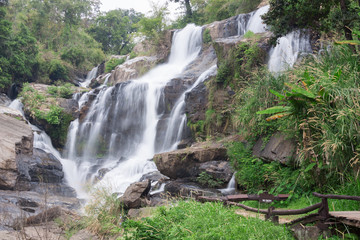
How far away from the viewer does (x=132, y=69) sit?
90.1ft

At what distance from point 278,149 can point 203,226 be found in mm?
4095

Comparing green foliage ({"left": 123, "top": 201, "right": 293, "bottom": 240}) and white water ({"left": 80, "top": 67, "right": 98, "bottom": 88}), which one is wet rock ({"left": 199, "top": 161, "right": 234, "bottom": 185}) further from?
white water ({"left": 80, "top": 67, "right": 98, "bottom": 88})

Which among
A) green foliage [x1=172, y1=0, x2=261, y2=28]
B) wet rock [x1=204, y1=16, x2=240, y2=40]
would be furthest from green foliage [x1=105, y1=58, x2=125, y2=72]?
wet rock [x1=204, y1=16, x2=240, y2=40]

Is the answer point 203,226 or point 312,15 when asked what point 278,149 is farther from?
point 203,226

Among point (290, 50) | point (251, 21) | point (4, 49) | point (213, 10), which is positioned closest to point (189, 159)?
point (290, 50)

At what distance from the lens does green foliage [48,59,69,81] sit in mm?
28141

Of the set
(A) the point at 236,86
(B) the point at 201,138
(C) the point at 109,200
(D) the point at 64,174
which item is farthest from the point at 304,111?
(D) the point at 64,174

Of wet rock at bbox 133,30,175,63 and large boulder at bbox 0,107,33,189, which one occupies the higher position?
wet rock at bbox 133,30,175,63

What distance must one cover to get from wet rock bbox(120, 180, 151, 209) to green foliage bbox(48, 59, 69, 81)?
2227 cm

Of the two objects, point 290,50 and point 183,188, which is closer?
point 183,188

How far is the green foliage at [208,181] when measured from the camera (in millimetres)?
9938

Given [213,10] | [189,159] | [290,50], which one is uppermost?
[213,10]

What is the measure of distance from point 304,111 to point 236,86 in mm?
6238

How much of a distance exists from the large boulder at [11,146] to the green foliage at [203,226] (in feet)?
29.2
